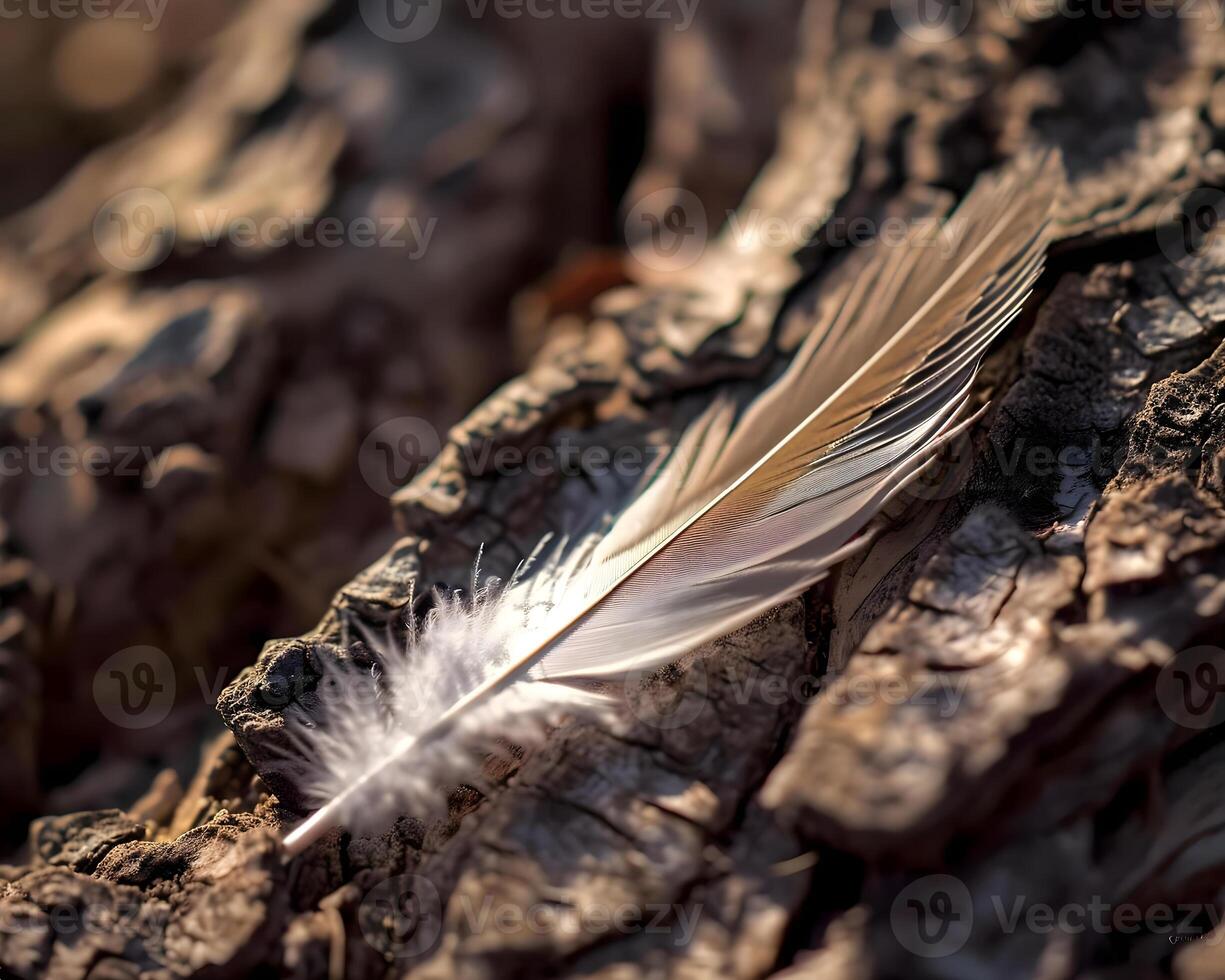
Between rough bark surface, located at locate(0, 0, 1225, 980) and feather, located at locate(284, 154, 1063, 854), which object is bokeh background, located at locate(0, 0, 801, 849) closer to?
rough bark surface, located at locate(0, 0, 1225, 980)

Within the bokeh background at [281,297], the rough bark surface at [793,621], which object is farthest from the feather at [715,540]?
the bokeh background at [281,297]

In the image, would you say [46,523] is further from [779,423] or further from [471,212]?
[779,423]

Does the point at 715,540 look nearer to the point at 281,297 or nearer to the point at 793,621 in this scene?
the point at 793,621

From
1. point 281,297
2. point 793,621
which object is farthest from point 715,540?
point 281,297

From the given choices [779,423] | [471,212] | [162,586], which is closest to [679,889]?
[779,423]

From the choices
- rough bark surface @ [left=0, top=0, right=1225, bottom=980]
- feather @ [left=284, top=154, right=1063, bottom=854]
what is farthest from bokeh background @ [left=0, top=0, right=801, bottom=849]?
feather @ [left=284, top=154, right=1063, bottom=854]
